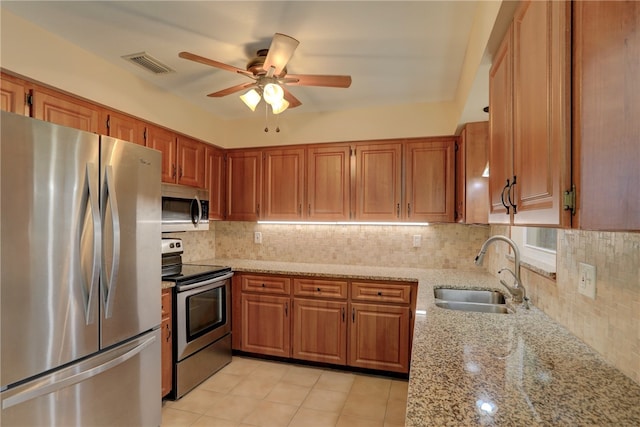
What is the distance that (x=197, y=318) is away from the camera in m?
2.64

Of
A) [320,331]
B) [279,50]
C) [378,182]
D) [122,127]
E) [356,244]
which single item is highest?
[279,50]

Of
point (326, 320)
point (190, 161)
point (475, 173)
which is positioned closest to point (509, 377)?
point (475, 173)

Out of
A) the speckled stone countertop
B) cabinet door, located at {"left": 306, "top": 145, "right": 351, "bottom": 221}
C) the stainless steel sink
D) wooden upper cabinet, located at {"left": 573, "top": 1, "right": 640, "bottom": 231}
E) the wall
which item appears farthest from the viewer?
cabinet door, located at {"left": 306, "top": 145, "right": 351, "bottom": 221}

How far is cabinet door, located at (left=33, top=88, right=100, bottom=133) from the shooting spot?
6.26ft

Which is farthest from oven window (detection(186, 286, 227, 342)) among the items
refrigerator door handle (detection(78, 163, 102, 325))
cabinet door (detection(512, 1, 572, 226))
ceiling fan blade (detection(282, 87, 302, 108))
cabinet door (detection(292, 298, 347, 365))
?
cabinet door (detection(512, 1, 572, 226))

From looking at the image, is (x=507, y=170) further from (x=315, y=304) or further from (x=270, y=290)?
(x=270, y=290)

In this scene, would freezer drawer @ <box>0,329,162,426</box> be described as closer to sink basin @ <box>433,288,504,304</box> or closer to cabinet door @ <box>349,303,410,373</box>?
cabinet door @ <box>349,303,410,373</box>

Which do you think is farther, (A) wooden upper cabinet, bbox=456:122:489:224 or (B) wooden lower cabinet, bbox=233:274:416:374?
(B) wooden lower cabinet, bbox=233:274:416:374

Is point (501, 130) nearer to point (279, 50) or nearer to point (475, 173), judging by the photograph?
point (279, 50)

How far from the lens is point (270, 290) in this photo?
3078 mm

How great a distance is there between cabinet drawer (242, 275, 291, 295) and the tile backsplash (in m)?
0.55

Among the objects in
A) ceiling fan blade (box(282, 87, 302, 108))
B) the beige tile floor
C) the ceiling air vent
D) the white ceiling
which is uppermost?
the white ceiling

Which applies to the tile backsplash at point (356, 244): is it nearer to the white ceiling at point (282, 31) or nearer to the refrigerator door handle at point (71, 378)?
the white ceiling at point (282, 31)

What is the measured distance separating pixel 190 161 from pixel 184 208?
1.80ft
